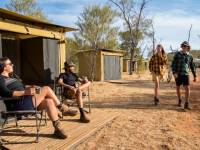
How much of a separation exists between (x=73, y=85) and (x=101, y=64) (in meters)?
12.1

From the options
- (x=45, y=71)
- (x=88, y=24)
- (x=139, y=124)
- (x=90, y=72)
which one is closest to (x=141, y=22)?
(x=88, y=24)

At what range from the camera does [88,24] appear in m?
35.2

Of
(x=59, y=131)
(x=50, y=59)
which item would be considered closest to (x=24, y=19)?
(x=50, y=59)

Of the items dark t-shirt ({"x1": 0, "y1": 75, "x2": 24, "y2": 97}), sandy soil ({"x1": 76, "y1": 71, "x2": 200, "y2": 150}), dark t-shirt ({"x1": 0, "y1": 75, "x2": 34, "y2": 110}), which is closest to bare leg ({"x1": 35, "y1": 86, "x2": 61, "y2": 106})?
dark t-shirt ({"x1": 0, "y1": 75, "x2": 34, "y2": 110})

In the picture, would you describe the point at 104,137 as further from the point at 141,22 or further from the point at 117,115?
the point at 141,22

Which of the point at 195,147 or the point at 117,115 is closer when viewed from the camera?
the point at 195,147

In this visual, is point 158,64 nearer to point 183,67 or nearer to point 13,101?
point 183,67

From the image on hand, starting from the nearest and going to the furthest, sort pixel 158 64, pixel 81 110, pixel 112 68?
pixel 81 110 < pixel 158 64 < pixel 112 68

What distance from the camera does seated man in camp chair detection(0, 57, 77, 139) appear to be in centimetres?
510

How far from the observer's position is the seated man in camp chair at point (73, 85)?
6.53 metres

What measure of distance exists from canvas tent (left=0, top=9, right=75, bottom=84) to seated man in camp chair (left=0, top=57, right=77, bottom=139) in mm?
2920

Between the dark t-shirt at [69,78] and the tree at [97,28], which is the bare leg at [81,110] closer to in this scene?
the dark t-shirt at [69,78]

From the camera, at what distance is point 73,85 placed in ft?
23.6

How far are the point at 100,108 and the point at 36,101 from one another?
3358 mm
